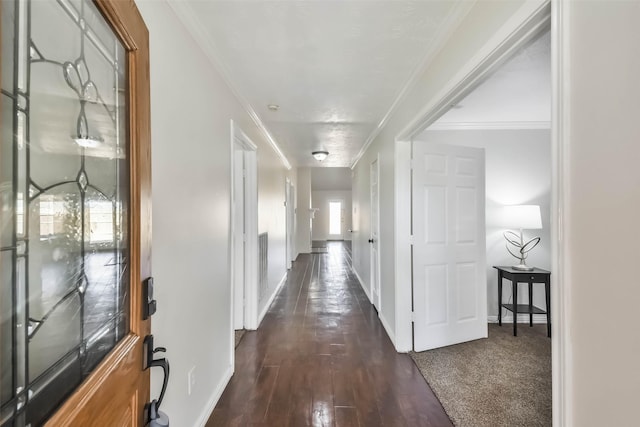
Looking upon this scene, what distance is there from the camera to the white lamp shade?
3066mm

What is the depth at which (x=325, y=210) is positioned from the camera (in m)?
13.8

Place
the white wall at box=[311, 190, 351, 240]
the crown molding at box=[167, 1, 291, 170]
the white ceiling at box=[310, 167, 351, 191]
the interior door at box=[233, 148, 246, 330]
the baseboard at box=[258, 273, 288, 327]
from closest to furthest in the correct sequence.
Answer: the crown molding at box=[167, 1, 291, 170]
the interior door at box=[233, 148, 246, 330]
the baseboard at box=[258, 273, 288, 327]
the white ceiling at box=[310, 167, 351, 191]
the white wall at box=[311, 190, 351, 240]

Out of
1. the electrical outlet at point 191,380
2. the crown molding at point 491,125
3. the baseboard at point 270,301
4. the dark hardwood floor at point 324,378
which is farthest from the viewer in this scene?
the baseboard at point 270,301

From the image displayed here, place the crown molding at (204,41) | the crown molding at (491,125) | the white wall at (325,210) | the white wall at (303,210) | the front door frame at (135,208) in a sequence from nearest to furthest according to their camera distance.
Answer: the front door frame at (135,208)
the crown molding at (204,41)
the crown molding at (491,125)
the white wall at (303,210)
the white wall at (325,210)

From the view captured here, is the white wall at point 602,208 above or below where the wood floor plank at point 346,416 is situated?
above

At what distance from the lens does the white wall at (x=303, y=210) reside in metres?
8.34

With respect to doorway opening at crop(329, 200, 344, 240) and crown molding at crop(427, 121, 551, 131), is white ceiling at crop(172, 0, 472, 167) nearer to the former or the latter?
crown molding at crop(427, 121, 551, 131)

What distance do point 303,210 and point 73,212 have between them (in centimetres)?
783

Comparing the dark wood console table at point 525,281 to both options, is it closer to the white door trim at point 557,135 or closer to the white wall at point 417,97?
the white wall at point 417,97

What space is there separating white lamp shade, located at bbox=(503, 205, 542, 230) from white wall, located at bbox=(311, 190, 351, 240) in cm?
A: 1052

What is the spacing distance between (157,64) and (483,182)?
298 centimetres

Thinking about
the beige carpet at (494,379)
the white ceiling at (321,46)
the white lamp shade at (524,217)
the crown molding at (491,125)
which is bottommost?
the beige carpet at (494,379)

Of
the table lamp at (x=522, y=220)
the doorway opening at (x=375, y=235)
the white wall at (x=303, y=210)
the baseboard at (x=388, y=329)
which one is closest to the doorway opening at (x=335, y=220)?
the white wall at (x=303, y=210)

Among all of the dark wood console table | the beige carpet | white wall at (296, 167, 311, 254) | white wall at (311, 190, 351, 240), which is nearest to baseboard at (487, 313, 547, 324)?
the dark wood console table
